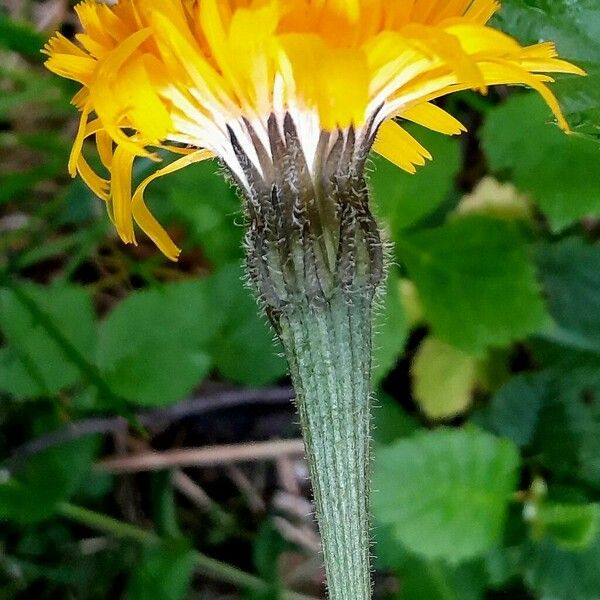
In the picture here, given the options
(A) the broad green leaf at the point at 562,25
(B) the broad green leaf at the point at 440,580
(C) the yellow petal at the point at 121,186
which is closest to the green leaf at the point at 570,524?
(B) the broad green leaf at the point at 440,580

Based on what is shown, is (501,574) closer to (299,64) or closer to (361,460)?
(361,460)

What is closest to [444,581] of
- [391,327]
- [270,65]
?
[391,327]

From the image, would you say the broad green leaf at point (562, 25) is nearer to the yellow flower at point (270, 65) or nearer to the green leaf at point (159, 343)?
the yellow flower at point (270, 65)

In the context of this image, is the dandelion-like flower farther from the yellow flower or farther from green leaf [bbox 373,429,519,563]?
green leaf [bbox 373,429,519,563]

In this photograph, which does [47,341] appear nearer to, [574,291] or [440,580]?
[440,580]

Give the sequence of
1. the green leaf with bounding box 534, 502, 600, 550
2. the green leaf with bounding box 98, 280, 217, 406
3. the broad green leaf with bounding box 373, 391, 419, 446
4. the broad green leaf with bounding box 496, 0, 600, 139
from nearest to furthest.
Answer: the broad green leaf with bounding box 496, 0, 600, 139
the green leaf with bounding box 534, 502, 600, 550
the green leaf with bounding box 98, 280, 217, 406
the broad green leaf with bounding box 373, 391, 419, 446

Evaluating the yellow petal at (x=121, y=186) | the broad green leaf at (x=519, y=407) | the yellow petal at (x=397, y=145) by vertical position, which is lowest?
the broad green leaf at (x=519, y=407)

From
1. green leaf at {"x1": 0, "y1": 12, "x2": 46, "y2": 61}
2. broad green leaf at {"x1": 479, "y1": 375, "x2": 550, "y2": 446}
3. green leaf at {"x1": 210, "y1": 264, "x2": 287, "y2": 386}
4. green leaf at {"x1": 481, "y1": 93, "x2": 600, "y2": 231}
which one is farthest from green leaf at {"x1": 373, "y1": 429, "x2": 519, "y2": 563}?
green leaf at {"x1": 0, "y1": 12, "x2": 46, "y2": 61}
